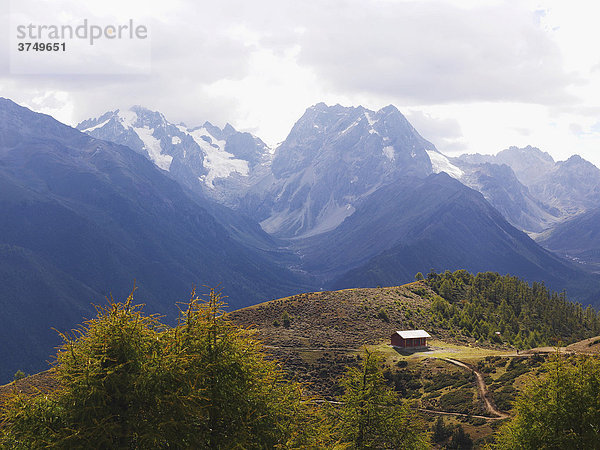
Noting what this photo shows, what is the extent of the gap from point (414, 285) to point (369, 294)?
98.2 ft

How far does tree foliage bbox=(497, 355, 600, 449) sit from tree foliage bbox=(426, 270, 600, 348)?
105 meters

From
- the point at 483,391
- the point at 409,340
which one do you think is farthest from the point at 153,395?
the point at 409,340

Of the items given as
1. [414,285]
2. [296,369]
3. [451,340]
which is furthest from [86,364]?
[414,285]

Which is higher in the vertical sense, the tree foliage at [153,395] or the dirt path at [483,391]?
the tree foliage at [153,395]

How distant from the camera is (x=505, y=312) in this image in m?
150

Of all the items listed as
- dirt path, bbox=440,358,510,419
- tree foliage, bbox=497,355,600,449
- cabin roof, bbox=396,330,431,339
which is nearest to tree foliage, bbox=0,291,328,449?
tree foliage, bbox=497,355,600,449

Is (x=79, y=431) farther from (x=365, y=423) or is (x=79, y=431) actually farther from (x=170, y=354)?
(x=365, y=423)

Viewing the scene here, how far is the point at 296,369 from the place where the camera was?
91562 millimetres

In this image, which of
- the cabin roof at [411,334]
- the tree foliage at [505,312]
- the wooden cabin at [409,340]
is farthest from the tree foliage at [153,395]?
the tree foliage at [505,312]

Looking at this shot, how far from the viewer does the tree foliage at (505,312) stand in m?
133

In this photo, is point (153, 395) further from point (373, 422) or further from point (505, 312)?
point (505, 312)

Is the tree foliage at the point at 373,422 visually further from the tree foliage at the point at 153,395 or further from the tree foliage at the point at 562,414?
the tree foliage at the point at 153,395

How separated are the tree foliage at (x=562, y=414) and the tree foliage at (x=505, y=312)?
10527 cm

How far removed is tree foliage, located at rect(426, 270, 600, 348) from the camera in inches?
5231
